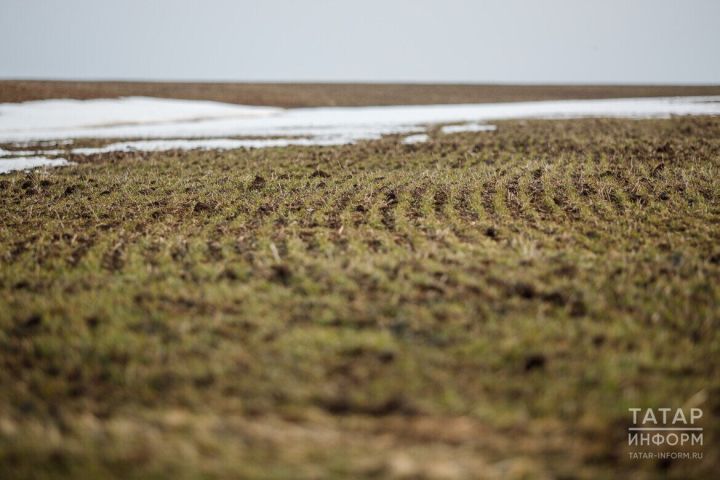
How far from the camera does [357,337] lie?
14.3 ft

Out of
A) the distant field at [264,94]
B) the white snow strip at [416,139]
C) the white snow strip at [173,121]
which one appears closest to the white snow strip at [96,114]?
the white snow strip at [173,121]

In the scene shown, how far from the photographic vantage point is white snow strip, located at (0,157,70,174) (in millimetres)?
15383

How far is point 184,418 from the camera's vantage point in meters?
3.37

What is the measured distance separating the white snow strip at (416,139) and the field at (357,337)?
42.2ft

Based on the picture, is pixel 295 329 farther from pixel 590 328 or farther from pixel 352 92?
pixel 352 92

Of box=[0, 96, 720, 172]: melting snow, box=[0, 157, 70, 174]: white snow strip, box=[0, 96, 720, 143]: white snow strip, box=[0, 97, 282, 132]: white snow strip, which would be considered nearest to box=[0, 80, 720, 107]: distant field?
box=[0, 97, 282, 132]: white snow strip

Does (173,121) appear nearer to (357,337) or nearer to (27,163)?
(27,163)

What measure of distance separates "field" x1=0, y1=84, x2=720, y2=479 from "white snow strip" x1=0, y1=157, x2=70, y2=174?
24.7 feet

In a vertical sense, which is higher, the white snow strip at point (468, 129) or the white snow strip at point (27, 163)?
the white snow strip at point (468, 129)

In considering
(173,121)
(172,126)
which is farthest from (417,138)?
(173,121)

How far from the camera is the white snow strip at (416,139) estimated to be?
2180cm

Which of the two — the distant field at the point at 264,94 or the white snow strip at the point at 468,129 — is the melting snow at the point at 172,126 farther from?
the distant field at the point at 264,94

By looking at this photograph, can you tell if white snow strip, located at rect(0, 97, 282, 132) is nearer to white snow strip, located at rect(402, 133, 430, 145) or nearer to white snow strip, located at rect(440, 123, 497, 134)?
white snow strip, located at rect(402, 133, 430, 145)

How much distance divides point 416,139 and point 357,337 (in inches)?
782
